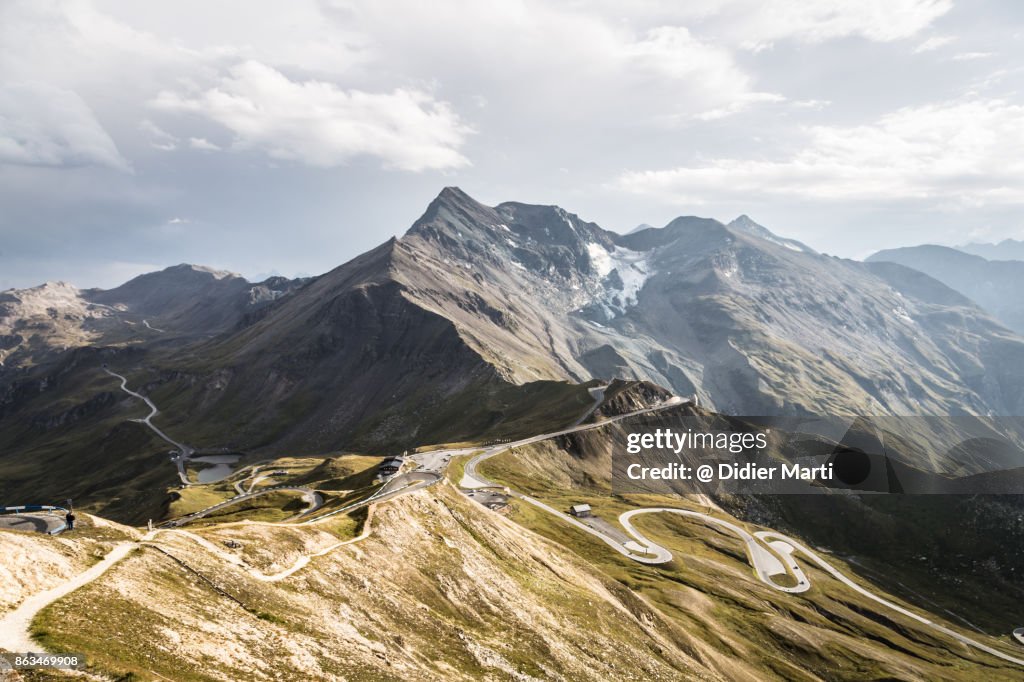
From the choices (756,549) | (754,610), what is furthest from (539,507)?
(756,549)

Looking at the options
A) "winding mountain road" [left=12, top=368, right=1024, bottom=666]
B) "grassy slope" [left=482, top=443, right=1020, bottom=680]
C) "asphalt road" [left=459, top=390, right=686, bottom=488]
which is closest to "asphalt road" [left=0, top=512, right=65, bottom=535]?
"winding mountain road" [left=12, top=368, right=1024, bottom=666]

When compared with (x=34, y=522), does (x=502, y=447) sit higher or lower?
lower

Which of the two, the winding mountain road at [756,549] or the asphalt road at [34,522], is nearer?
the asphalt road at [34,522]

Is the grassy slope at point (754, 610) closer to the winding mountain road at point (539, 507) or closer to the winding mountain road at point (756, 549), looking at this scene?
the winding mountain road at point (756, 549)

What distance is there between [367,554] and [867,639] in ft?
348

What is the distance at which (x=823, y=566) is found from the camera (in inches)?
5586

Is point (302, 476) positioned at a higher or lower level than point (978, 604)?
higher

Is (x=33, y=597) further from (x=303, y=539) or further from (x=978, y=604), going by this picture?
(x=978, y=604)

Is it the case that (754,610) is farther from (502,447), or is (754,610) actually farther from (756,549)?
(502,447)

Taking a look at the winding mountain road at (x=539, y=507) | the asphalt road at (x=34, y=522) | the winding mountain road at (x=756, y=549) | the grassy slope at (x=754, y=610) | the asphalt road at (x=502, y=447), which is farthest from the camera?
the asphalt road at (x=502, y=447)

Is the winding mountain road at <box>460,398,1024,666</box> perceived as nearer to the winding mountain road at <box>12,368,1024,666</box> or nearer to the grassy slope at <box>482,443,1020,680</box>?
the winding mountain road at <box>12,368,1024,666</box>

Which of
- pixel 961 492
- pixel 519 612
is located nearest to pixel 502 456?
pixel 519 612

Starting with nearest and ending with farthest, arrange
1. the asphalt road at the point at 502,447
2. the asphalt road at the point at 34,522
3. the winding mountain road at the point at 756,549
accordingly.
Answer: the asphalt road at the point at 34,522, the winding mountain road at the point at 756,549, the asphalt road at the point at 502,447

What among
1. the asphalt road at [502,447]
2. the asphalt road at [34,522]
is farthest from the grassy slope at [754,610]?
the asphalt road at [34,522]
